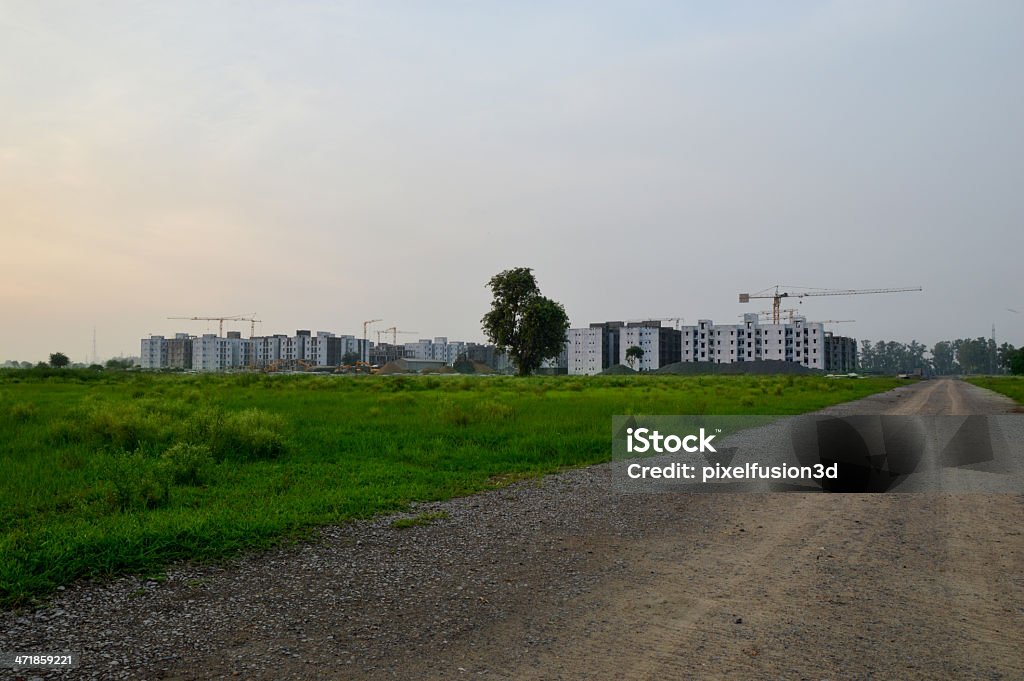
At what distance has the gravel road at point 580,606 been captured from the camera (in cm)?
427

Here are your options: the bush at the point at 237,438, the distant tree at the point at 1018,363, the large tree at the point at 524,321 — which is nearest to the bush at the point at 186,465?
the bush at the point at 237,438

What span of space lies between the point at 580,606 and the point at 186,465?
7.63 metres

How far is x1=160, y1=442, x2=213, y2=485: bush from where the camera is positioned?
1037 cm

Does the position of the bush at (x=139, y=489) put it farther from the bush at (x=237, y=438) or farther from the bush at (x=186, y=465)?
the bush at (x=237, y=438)

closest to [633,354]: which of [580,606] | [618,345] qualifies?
[618,345]

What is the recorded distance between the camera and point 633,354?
169250 mm

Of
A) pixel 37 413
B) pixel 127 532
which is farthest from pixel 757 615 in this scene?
pixel 37 413

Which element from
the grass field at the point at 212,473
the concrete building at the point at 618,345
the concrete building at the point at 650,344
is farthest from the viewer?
the concrete building at the point at 618,345

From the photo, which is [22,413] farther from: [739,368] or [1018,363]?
[1018,363]

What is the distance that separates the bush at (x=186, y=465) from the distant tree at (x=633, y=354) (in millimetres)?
159236

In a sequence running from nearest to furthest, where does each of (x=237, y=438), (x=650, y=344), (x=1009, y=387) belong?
1. (x=237, y=438)
2. (x=1009, y=387)
3. (x=650, y=344)

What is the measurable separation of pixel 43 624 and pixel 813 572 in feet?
20.0

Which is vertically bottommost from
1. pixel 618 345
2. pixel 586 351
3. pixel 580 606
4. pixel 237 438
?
pixel 580 606

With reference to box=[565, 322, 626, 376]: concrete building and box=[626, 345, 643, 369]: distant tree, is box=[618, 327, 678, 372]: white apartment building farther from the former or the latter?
box=[565, 322, 626, 376]: concrete building
